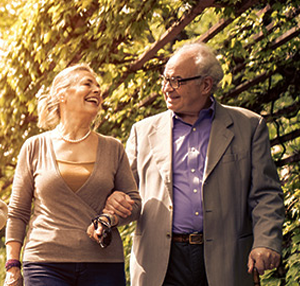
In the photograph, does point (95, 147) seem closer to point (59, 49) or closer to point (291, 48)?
point (59, 49)

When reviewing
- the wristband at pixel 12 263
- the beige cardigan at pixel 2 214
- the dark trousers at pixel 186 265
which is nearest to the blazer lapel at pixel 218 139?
the dark trousers at pixel 186 265

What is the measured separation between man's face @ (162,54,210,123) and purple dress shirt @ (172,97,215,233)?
0.05 meters

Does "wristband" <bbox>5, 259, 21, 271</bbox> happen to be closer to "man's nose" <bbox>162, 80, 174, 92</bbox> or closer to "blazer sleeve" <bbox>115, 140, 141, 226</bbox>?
"blazer sleeve" <bbox>115, 140, 141, 226</bbox>

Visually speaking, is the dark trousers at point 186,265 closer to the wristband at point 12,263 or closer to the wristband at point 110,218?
the wristband at point 110,218

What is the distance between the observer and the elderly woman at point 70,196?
3480 millimetres

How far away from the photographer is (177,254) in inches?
142

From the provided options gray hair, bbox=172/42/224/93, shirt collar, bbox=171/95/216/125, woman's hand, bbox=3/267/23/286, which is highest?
gray hair, bbox=172/42/224/93

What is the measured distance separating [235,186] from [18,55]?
13.0ft

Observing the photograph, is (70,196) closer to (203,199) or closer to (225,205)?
(203,199)

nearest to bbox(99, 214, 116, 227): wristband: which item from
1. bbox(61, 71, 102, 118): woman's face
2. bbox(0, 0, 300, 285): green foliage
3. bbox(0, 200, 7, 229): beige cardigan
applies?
bbox(61, 71, 102, 118): woman's face

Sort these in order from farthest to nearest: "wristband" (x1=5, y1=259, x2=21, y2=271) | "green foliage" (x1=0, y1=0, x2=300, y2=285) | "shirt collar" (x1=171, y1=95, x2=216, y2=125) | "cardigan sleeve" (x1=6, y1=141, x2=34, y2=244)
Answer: "green foliage" (x1=0, y1=0, x2=300, y2=285) < "shirt collar" (x1=171, y1=95, x2=216, y2=125) < "cardigan sleeve" (x1=6, y1=141, x2=34, y2=244) < "wristband" (x1=5, y1=259, x2=21, y2=271)

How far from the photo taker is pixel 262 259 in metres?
3.44

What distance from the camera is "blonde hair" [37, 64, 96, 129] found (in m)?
3.86

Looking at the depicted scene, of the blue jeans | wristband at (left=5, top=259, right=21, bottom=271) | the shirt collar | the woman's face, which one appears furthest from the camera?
the shirt collar
